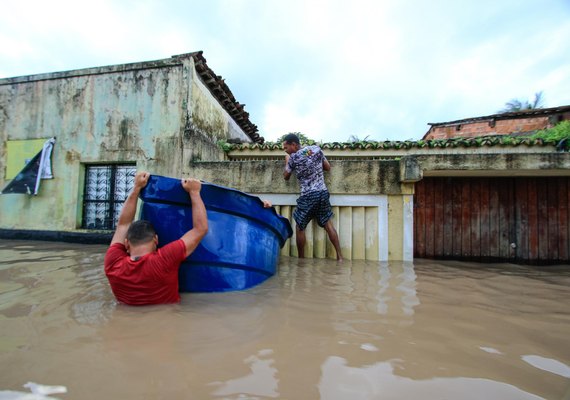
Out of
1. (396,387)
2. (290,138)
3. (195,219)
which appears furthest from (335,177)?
(396,387)

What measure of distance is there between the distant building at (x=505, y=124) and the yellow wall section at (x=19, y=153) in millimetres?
15959

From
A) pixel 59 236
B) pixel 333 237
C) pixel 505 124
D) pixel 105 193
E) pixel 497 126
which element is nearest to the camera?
pixel 333 237

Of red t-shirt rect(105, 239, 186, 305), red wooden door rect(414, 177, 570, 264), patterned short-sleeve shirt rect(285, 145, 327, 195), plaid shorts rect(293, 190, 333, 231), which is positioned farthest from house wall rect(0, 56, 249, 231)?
red wooden door rect(414, 177, 570, 264)

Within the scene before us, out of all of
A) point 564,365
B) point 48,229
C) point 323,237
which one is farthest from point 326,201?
point 48,229

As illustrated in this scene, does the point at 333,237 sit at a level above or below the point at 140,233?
below

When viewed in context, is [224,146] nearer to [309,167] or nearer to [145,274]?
[309,167]

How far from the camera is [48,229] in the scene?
7.44 meters

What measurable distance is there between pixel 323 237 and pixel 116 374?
3.58m

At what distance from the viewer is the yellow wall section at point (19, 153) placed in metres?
7.79

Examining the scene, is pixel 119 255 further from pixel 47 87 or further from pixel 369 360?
pixel 47 87

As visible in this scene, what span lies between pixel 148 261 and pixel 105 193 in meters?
6.21

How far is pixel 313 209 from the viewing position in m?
4.34

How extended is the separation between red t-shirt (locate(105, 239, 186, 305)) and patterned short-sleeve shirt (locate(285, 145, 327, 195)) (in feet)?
7.83

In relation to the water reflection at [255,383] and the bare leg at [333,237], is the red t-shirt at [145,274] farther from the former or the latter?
the bare leg at [333,237]
